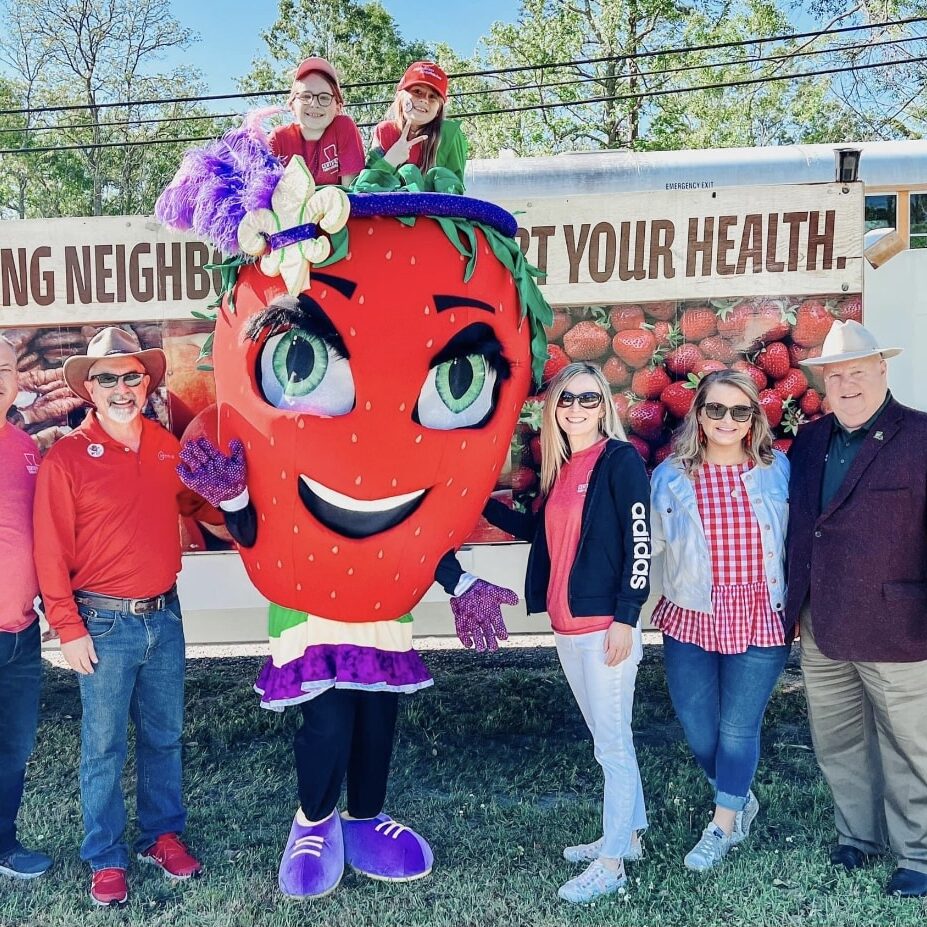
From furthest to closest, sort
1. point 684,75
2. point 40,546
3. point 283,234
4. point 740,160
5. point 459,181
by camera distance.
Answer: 1. point 684,75
2. point 740,160
3. point 459,181
4. point 40,546
5. point 283,234

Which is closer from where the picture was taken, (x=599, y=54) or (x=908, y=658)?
(x=908, y=658)

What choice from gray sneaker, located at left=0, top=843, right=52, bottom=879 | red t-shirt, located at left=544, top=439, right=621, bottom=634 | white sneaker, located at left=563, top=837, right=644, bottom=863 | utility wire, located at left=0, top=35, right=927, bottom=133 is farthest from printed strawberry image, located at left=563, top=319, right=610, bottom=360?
utility wire, located at left=0, top=35, right=927, bottom=133

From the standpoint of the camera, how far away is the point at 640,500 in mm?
2875

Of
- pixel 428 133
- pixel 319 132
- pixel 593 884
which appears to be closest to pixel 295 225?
pixel 319 132

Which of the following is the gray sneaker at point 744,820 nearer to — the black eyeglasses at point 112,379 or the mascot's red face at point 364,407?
the mascot's red face at point 364,407

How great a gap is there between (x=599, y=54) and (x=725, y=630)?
17.8 meters

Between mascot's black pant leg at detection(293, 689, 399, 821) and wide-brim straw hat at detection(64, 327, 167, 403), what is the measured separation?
1.24 metres

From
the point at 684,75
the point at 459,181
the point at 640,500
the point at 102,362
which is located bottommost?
the point at 640,500

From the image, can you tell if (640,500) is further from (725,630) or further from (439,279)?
(439,279)

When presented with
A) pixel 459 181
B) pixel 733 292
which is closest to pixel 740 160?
pixel 733 292

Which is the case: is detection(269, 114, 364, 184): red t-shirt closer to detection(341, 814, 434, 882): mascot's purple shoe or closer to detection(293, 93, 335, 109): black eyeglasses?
detection(293, 93, 335, 109): black eyeglasses

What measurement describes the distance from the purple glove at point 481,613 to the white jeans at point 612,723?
223 millimetres

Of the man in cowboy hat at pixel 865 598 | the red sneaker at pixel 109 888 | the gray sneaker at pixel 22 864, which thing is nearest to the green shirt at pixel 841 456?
the man in cowboy hat at pixel 865 598

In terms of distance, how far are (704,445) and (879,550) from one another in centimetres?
64
